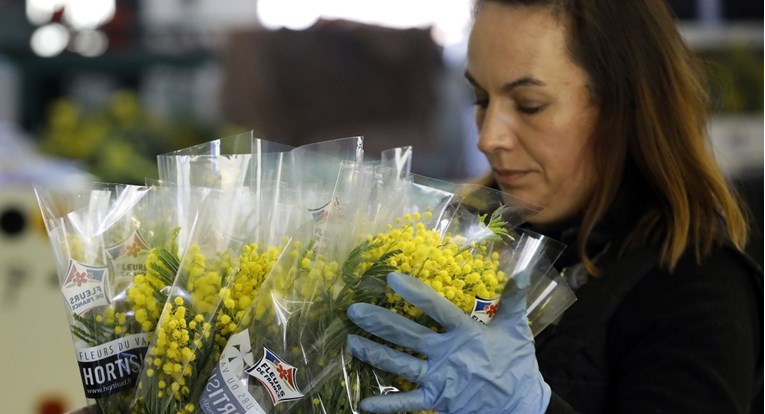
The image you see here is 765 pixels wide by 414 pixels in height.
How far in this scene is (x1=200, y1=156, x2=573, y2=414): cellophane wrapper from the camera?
97 centimetres

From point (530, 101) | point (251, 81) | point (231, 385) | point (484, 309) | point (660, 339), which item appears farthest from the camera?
point (251, 81)

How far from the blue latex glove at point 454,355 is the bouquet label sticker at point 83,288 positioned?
0.98 ft

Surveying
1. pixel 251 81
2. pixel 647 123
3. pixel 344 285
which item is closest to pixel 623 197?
pixel 647 123

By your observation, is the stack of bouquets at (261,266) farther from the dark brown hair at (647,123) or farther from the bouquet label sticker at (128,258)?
the dark brown hair at (647,123)

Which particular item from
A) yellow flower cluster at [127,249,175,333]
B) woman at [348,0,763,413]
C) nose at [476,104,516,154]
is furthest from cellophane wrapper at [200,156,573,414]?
nose at [476,104,516,154]

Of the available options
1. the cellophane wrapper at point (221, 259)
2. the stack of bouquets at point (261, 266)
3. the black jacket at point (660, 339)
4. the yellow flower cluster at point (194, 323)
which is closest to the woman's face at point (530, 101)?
the black jacket at point (660, 339)

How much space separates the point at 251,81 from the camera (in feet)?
13.4

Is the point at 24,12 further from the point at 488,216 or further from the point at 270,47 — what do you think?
the point at 488,216

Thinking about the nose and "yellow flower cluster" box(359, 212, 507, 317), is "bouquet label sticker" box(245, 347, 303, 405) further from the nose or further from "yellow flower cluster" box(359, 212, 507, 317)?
the nose

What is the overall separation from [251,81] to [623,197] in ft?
9.24

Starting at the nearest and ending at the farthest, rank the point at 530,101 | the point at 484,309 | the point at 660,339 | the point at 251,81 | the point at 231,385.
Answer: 1. the point at 231,385
2. the point at 484,309
3. the point at 660,339
4. the point at 530,101
5. the point at 251,81

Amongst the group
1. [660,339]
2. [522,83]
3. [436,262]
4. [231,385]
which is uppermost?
[522,83]

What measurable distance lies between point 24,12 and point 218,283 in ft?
12.3

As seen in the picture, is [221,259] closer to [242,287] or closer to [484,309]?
[242,287]
